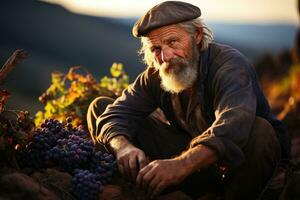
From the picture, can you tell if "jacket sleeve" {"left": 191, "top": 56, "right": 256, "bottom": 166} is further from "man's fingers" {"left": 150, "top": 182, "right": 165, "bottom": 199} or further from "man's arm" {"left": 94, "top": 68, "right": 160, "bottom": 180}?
"man's arm" {"left": 94, "top": 68, "right": 160, "bottom": 180}

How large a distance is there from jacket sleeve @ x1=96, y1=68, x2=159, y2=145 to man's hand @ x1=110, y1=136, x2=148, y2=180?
9.1 inches

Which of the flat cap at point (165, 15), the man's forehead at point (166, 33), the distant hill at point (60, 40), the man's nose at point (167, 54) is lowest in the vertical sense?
the distant hill at point (60, 40)

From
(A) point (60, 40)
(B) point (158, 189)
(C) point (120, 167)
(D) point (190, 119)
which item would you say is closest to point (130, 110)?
(D) point (190, 119)

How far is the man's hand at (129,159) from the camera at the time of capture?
14.5ft

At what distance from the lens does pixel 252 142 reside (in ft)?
14.7

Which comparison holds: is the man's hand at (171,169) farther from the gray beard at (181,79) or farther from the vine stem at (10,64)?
the vine stem at (10,64)

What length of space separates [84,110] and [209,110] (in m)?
1.96

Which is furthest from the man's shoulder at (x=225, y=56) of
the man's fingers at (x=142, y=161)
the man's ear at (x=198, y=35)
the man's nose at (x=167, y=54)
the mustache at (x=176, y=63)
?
the man's fingers at (x=142, y=161)

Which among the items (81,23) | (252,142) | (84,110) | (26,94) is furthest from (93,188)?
(81,23)

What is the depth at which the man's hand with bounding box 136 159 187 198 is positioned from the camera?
13.4ft

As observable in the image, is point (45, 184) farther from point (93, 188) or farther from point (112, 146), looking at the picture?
point (112, 146)

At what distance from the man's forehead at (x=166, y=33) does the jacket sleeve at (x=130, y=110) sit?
1.56 ft

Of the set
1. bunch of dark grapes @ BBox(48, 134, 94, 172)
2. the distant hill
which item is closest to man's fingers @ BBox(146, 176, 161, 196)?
bunch of dark grapes @ BBox(48, 134, 94, 172)

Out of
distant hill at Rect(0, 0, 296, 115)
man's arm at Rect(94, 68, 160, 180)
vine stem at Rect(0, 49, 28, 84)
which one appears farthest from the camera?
distant hill at Rect(0, 0, 296, 115)
